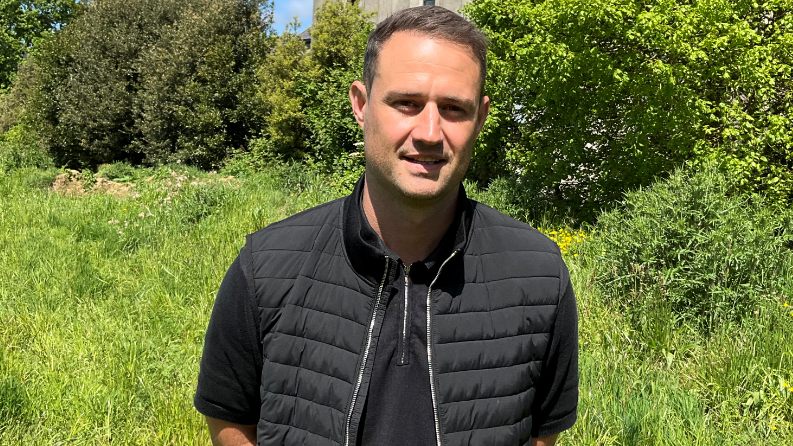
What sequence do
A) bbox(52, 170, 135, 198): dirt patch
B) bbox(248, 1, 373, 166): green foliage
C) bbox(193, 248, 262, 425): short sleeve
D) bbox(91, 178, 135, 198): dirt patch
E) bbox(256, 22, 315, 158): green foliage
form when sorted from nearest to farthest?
bbox(193, 248, 262, 425): short sleeve
bbox(248, 1, 373, 166): green foliage
bbox(91, 178, 135, 198): dirt patch
bbox(52, 170, 135, 198): dirt patch
bbox(256, 22, 315, 158): green foliage

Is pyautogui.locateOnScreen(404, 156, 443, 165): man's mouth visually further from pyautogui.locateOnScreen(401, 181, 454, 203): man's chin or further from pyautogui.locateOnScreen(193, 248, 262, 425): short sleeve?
pyautogui.locateOnScreen(193, 248, 262, 425): short sleeve

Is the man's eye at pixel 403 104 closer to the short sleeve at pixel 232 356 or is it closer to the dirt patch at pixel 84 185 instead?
the short sleeve at pixel 232 356

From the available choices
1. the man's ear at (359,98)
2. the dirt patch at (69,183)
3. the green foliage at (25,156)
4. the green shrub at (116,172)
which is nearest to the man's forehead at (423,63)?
the man's ear at (359,98)

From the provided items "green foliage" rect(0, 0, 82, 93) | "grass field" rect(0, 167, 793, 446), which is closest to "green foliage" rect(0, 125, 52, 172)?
"grass field" rect(0, 167, 793, 446)

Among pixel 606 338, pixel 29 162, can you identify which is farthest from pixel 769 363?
pixel 29 162

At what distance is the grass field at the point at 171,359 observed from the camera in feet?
10.6

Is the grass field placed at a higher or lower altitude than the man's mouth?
lower

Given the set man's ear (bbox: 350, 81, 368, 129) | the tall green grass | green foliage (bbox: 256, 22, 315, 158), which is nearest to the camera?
man's ear (bbox: 350, 81, 368, 129)

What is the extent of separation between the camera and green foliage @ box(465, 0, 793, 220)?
6.40 meters

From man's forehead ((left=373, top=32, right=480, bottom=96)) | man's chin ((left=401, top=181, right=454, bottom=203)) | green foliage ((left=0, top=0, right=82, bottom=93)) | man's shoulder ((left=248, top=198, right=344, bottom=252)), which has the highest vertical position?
green foliage ((left=0, top=0, right=82, bottom=93))

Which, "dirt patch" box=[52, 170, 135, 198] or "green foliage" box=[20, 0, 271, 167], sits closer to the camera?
"dirt patch" box=[52, 170, 135, 198]

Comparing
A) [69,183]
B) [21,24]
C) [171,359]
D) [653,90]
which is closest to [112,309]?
[171,359]

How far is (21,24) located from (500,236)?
Answer: 44540mm

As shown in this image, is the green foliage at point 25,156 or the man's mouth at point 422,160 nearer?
the man's mouth at point 422,160
